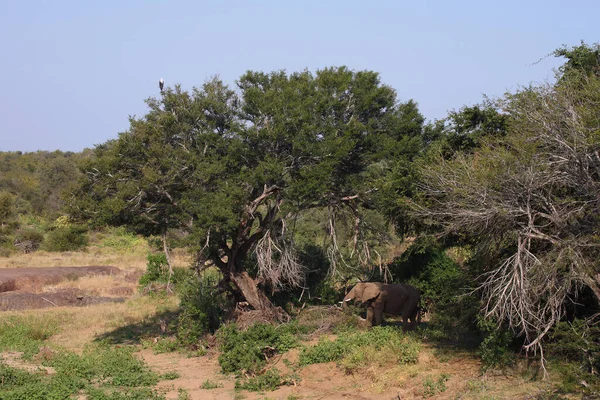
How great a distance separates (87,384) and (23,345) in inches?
185

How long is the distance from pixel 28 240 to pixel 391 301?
33.1 meters

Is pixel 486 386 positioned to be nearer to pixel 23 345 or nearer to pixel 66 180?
pixel 23 345

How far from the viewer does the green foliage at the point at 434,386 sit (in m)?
10.7

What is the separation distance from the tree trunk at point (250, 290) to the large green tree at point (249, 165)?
26mm

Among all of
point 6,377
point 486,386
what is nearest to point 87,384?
point 6,377

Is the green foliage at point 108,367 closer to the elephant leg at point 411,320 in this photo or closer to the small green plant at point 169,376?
the small green plant at point 169,376

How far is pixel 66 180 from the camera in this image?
6131 centimetres

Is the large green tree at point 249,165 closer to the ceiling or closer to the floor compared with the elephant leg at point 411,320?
closer to the ceiling

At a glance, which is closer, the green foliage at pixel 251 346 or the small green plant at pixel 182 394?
the small green plant at pixel 182 394

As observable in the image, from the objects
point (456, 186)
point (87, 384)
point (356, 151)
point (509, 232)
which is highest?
point (356, 151)

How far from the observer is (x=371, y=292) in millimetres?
15695

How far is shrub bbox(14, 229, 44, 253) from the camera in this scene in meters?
41.4

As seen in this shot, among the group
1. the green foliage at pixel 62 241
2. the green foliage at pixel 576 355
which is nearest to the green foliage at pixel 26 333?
the green foliage at pixel 576 355

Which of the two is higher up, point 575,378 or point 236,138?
point 236,138
